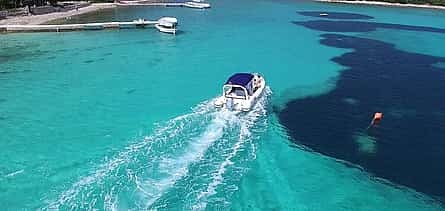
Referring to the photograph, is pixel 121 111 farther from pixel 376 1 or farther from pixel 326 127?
pixel 376 1

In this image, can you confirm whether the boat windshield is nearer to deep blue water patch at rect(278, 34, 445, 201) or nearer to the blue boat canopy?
the blue boat canopy

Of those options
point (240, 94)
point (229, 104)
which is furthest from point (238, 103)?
point (240, 94)

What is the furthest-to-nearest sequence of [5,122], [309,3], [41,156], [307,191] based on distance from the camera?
[309,3]
[5,122]
[41,156]
[307,191]

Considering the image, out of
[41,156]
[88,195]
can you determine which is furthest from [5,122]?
[88,195]

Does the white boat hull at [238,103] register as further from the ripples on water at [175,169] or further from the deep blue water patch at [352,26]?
the deep blue water patch at [352,26]

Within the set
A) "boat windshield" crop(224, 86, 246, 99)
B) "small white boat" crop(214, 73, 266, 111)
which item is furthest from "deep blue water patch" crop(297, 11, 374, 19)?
"boat windshield" crop(224, 86, 246, 99)

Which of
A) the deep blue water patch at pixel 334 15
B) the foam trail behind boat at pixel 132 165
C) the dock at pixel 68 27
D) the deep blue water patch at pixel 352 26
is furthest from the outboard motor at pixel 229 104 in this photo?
the deep blue water patch at pixel 334 15
